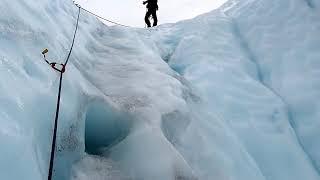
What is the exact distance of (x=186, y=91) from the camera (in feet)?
19.1

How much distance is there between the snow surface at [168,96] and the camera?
11.6ft

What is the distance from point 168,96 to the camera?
5.25 metres

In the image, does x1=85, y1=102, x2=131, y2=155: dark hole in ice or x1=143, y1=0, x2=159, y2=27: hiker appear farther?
x1=143, y1=0, x2=159, y2=27: hiker

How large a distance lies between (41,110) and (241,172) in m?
2.49

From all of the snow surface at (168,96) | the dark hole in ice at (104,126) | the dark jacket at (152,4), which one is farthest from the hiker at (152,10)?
the dark hole in ice at (104,126)

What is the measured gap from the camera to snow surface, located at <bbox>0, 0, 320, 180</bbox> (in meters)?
3.53

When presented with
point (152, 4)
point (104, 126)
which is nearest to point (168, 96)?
point (104, 126)

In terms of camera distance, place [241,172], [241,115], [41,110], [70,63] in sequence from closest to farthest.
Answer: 1. [41,110]
2. [70,63]
3. [241,172]
4. [241,115]

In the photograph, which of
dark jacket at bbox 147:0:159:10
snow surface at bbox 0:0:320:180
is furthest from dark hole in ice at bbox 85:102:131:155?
dark jacket at bbox 147:0:159:10

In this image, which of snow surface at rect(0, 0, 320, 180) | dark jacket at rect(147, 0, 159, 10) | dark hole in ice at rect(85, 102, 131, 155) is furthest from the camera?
dark jacket at rect(147, 0, 159, 10)

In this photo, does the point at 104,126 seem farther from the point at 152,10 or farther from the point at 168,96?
the point at 152,10

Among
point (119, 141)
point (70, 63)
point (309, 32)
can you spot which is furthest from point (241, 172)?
point (309, 32)

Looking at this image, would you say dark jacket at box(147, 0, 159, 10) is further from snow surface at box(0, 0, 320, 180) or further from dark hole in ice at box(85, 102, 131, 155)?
dark hole in ice at box(85, 102, 131, 155)

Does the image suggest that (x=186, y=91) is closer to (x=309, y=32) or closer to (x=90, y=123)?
(x=90, y=123)
